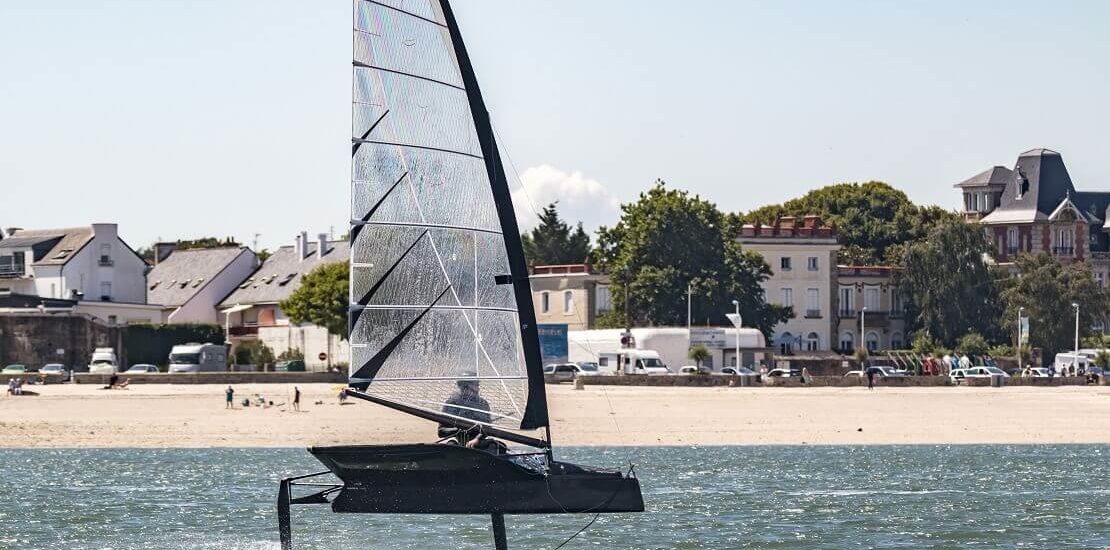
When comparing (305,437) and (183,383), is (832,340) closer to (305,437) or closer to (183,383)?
(183,383)

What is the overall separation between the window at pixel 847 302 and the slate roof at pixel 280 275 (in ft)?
83.1

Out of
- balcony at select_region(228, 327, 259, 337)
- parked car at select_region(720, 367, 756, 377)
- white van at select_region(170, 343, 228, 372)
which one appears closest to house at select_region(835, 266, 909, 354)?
parked car at select_region(720, 367, 756, 377)

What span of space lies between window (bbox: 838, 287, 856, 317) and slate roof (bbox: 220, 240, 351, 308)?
83.1 feet

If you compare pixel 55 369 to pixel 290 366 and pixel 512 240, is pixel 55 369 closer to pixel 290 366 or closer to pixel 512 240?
pixel 290 366

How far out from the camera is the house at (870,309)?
92.8 metres

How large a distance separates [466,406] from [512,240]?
1979mm

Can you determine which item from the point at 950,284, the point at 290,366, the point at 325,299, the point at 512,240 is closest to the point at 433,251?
the point at 512,240

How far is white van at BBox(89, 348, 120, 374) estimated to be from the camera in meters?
71.1

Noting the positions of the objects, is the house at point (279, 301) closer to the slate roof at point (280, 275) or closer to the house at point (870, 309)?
the slate roof at point (280, 275)

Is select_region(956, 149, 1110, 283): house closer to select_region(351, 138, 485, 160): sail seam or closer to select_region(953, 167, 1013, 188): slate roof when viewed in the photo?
select_region(953, 167, 1013, 188): slate roof

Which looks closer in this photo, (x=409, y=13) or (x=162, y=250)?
(x=409, y=13)

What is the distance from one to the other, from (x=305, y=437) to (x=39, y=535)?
54.3 ft

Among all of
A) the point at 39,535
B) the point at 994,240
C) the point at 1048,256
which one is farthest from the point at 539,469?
the point at 994,240

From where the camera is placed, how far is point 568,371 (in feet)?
229
